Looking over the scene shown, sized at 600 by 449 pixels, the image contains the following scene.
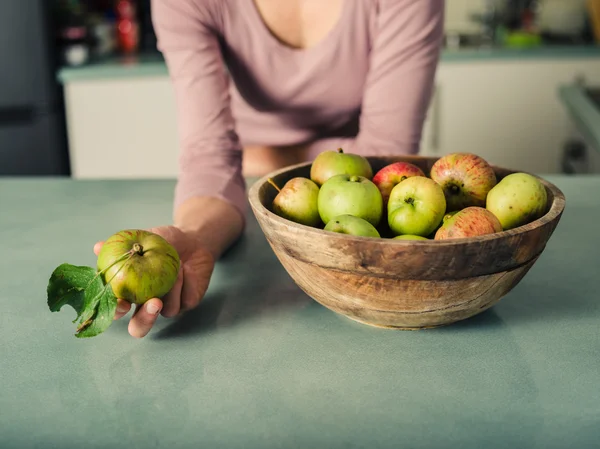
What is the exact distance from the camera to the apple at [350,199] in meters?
0.75

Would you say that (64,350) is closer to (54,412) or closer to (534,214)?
(54,412)

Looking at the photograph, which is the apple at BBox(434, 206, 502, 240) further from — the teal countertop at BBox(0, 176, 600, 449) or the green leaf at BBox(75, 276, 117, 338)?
the green leaf at BBox(75, 276, 117, 338)

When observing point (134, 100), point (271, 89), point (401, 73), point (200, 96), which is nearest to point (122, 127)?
point (134, 100)

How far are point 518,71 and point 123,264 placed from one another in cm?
241

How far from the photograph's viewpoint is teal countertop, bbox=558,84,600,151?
1.71m

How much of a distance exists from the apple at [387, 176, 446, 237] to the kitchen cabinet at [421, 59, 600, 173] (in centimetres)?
212

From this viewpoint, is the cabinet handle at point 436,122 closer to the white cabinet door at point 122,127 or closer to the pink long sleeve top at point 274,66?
the white cabinet door at point 122,127

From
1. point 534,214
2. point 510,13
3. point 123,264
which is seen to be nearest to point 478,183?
point 534,214

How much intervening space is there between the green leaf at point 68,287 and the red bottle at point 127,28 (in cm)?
260

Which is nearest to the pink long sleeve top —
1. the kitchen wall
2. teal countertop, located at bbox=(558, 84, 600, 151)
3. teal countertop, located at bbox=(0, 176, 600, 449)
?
teal countertop, located at bbox=(0, 176, 600, 449)

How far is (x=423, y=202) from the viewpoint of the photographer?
0.75 metres

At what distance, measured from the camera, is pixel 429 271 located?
0.64m

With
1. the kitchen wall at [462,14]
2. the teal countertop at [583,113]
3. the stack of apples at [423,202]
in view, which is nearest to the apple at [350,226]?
the stack of apples at [423,202]

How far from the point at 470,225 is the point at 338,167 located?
0.70 ft
